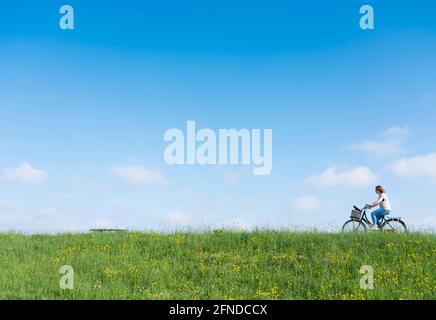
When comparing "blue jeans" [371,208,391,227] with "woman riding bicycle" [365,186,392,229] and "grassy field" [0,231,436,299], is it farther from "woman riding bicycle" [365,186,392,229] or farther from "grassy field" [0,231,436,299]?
"grassy field" [0,231,436,299]

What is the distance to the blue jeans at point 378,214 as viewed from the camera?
86.1ft

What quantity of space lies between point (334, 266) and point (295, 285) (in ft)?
8.26

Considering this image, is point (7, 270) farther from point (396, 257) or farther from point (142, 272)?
point (396, 257)

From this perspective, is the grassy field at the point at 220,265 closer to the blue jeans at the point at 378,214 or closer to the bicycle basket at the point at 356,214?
the blue jeans at the point at 378,214

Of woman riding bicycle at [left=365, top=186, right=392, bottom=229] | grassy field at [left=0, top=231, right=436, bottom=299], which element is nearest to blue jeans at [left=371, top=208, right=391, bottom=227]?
woman riding bicycle at [left=365, top=186, right=392, bottom=229]

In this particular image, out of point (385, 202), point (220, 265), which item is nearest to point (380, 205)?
point (385, 202)

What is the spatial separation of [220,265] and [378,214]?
920cm

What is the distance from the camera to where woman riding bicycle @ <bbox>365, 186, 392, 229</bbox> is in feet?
85.8

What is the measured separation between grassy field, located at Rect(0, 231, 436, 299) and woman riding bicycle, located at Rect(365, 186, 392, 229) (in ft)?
5.18

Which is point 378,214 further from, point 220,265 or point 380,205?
point 220,265

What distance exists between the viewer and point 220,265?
70.5ft

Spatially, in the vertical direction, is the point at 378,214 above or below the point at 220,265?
above

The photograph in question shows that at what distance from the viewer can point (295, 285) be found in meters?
19.2
